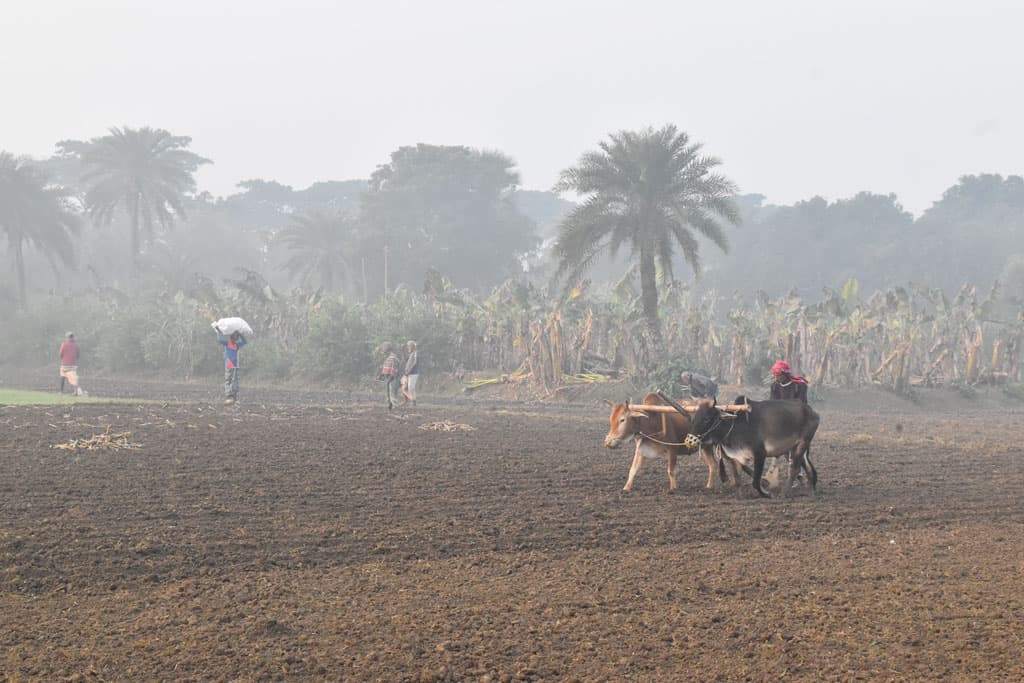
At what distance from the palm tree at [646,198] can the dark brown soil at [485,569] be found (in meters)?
15.4

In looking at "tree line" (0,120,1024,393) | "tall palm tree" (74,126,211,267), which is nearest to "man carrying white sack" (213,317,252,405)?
"tree line" (0,120,1024,393)

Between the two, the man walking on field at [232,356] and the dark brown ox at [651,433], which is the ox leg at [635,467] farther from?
→ the man walking on field at [232,356]

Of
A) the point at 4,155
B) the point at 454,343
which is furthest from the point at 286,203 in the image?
the point at 454,343

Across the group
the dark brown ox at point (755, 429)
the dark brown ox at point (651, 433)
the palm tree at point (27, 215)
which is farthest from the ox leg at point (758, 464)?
the palm tree at point (27, 215)

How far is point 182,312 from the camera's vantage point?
3744cm

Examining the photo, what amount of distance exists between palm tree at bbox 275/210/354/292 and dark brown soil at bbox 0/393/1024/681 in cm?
4837

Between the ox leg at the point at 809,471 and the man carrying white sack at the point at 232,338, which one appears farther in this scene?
the man carrying white sack at the point at 232,338

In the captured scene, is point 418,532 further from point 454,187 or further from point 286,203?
point 286,203

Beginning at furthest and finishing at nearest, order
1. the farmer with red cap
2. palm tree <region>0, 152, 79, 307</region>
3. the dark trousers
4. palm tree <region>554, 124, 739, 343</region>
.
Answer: palm tree <region>0, 152, 79, 307</region>
palm tree <region>554, 124, 739, 343</region>
the dark trousers
the farmer with red cap

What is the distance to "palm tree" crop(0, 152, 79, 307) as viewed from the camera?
158 ft

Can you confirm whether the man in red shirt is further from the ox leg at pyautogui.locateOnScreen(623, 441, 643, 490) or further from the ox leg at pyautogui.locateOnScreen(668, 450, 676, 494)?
the ox leg at pyautogui.locateOnScreen(668, 450, 676, 494)

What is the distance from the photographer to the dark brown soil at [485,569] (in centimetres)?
639

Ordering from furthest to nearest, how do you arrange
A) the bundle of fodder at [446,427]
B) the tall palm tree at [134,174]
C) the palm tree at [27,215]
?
the tall palm tree at [134,174] < the palm tree at [27,215] < the bundle of fodder at [446,427]

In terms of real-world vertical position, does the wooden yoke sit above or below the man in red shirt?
below
